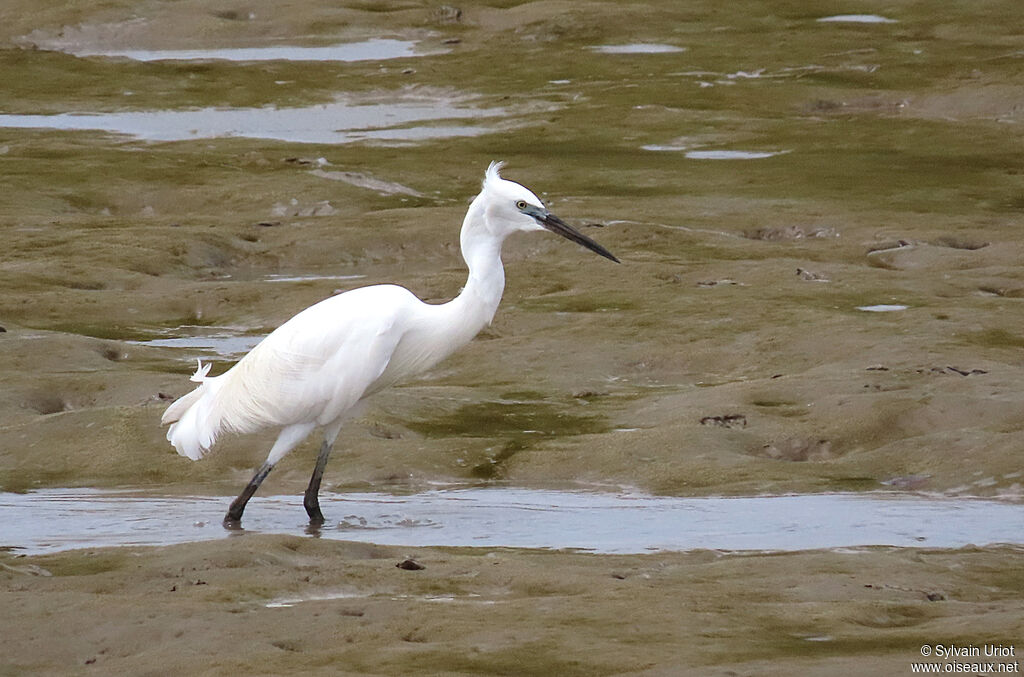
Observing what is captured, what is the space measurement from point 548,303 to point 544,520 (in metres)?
4.84

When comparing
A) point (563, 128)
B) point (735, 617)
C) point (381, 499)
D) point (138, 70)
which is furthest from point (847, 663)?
point (138, 70)

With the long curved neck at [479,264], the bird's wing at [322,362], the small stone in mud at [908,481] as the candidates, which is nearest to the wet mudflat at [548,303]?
the small stone in mud at [908,481]

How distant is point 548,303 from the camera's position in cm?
1288

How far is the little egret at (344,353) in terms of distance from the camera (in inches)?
326

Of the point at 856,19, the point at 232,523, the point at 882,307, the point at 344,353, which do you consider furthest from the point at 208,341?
the point at 856,19

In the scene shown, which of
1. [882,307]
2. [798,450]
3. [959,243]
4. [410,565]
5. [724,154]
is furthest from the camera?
[724,154]

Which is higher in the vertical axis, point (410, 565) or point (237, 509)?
point (410, 565)

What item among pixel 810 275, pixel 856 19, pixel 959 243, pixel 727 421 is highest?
pixel 856 19

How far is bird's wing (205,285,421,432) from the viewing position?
8266 millimetres

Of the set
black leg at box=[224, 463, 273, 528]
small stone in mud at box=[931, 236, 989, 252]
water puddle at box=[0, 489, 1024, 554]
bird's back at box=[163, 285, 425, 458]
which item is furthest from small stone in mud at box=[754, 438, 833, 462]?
small stone in mud at box=[931, 236, 989, 252]

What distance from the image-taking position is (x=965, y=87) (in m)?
22.7

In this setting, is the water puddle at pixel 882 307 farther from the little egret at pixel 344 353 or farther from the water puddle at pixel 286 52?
the water puddle at pixel 286 52

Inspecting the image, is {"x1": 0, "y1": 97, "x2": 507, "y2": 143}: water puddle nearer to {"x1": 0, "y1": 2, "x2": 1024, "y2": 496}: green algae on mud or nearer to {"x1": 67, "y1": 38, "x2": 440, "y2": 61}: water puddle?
{"x1": 0, "y1": 2, "x2": 1024, "y2": 496}: green algae on mud

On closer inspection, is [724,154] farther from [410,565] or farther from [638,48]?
[410,565]
